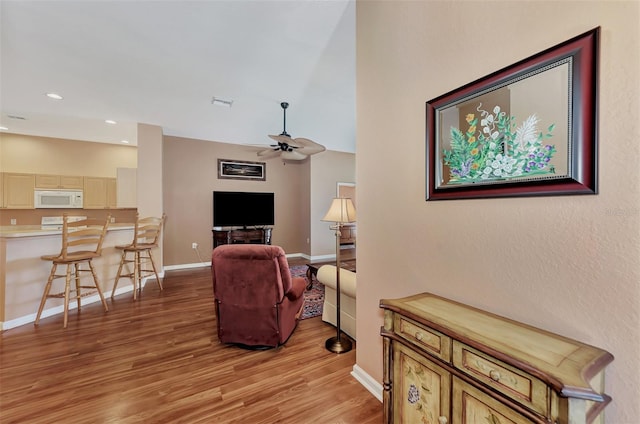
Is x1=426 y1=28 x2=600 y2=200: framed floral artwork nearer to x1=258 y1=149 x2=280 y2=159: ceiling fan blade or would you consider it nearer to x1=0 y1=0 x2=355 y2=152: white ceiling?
x1=0 y1=0 x2=355 y2=152: white ceiling

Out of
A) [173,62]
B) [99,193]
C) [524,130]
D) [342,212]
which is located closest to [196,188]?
[99,193]

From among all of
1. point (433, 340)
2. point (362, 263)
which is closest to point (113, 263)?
point (362, 263)

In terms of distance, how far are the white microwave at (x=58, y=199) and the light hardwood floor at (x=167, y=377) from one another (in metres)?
3.53

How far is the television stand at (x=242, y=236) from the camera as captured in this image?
5586mm

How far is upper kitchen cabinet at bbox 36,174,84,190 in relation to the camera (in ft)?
16.9

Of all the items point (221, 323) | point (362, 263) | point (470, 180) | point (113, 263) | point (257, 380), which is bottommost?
point (257, 380)

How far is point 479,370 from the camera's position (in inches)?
35.8

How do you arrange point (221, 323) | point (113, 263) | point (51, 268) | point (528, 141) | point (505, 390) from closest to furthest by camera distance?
point (505, 390) → point (528, 141) → point (221, 323) → point (51, 268) → point (113, 263)

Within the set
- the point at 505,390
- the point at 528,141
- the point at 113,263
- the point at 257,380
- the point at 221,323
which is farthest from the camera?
the point at 113,263

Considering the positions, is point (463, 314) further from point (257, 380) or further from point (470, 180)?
point (257, 380)

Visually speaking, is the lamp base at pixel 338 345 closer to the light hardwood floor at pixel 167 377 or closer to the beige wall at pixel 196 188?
the light hardwood floor at pixel 167 377

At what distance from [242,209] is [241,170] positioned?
944mm

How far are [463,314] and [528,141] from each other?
0.78 m

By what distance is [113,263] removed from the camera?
3.86 m
